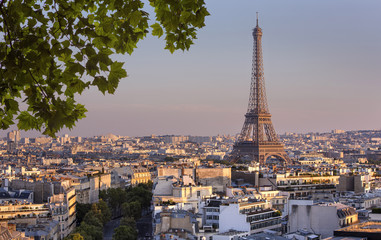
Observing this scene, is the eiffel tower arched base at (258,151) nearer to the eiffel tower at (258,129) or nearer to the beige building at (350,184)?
the eiffel tower at (258,129)

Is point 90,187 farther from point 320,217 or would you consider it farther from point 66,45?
point 66,45

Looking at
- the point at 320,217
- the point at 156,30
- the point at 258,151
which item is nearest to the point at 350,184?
the point at 320,217

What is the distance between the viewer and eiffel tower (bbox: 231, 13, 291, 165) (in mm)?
112500

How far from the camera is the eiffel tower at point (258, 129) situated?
112 meters

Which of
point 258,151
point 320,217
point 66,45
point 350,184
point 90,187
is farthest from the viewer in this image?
point 258,151

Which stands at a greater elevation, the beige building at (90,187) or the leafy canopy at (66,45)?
the leafy canopy at (66,45)

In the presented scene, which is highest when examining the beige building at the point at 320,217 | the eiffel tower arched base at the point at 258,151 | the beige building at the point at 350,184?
the eiffel tower arched base at the point at 258,151

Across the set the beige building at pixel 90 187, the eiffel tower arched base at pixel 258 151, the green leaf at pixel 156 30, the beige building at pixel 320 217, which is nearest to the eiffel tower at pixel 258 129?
the eiffel tower arched base at pixel 258 151

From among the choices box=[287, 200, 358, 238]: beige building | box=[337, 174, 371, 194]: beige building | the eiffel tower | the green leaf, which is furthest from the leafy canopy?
the eiffel tower

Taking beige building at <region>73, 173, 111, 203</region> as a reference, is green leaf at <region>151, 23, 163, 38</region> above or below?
above

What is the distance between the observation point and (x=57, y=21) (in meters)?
6.20

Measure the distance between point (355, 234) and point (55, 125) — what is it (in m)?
21.7

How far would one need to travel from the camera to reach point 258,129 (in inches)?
4508

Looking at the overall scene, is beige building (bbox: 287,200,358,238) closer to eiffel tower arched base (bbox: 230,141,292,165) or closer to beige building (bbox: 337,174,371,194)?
beige building (bbox: 337,174,371,194)
